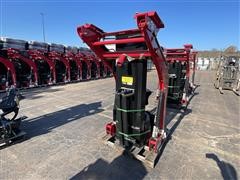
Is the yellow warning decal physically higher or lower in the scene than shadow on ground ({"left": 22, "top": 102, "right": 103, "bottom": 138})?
higher

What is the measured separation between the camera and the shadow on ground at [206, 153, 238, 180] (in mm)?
2314

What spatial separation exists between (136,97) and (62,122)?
8.13ft

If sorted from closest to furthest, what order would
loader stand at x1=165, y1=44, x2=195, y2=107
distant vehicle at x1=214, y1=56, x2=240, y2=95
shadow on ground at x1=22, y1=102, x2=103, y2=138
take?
shadow on ground at x1=22, y1=102, x2=103, y2=138 → loader stand at x1=165, y1=44, x2=195, y2=107 → distant vehicle at x1=214, y1=56, x2=240, y2=95

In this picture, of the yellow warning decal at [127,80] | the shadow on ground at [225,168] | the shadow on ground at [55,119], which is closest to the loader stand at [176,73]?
the shadow on ground at [55,119]

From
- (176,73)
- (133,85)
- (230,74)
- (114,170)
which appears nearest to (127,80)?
(133,85)

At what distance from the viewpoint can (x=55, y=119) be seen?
167 inches

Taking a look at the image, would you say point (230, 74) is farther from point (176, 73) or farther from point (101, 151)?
point (101, 151)

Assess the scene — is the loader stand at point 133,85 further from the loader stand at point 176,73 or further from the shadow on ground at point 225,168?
the loader stand at point 176,73

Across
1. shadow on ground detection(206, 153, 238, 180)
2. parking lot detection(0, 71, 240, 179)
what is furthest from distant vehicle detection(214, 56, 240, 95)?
shadow on ground detection(206, 153, 238, 180)

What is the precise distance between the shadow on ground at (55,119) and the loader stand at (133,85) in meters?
1.86

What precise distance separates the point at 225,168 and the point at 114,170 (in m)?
1.73

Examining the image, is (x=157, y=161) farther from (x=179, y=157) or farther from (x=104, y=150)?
(x=104, y=150)

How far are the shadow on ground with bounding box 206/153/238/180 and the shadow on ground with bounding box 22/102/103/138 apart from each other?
10.5 feet

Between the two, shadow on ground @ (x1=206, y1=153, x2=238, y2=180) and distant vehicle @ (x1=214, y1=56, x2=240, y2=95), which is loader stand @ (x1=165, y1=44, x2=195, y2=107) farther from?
distant vehicle @ (x1=214, y1=56, x2=240, y2=95)
